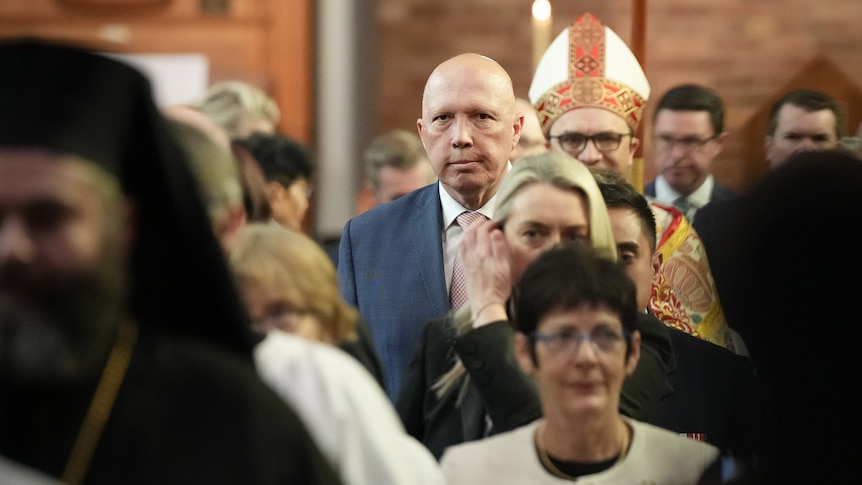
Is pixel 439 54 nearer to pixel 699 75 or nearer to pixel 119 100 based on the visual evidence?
pixel 699 75

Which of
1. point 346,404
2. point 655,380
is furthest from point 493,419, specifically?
point 346,404

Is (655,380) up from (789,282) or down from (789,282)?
down

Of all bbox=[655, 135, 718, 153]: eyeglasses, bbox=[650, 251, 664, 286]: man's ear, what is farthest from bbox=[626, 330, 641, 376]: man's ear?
bbox=[655, 135, 718, 153]: eyeglasses

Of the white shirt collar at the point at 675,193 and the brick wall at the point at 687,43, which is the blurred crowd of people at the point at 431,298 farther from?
the brick wall at the point at 687,43

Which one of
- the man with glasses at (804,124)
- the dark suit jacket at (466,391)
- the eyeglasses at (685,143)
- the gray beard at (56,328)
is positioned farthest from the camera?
the eyeglasses at (685,143)

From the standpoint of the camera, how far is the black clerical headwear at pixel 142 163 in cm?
229

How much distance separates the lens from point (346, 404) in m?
2.73

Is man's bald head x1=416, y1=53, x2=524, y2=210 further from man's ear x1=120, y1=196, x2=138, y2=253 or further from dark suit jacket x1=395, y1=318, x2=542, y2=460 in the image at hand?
man's ear x1=120, y1=196, x2=138, y2=253

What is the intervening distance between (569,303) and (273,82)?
180 inches

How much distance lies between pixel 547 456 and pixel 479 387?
26 centimetres

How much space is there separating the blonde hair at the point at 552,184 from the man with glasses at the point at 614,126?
552mm

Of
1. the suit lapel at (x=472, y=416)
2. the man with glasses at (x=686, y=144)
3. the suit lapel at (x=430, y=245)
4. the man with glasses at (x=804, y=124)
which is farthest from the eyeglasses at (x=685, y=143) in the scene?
the suit lapel at (x=472, y=416)

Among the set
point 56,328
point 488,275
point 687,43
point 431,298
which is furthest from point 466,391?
point 687,43

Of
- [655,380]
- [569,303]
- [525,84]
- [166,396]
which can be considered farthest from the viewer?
[525,84]
